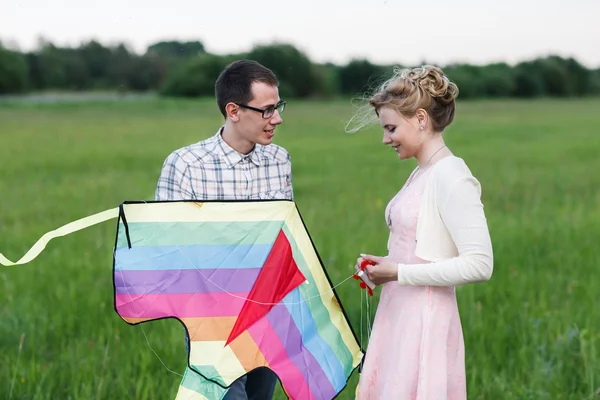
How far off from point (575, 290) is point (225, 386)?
3.64 meters

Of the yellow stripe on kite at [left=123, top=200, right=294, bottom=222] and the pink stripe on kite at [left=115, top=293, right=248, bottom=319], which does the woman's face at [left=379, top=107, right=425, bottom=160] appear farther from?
the pink stripe on kite at [left=115, top=293, right=248, bottom=319]

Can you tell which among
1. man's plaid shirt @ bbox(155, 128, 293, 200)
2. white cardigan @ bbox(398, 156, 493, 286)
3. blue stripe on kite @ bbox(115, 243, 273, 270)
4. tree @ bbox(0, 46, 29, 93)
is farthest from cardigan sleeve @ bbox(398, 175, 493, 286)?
tree @ bbox(0, 46, 29, 93)

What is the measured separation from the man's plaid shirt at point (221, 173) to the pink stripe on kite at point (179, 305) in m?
0.37

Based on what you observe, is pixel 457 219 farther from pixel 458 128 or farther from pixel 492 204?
pixel 458 128

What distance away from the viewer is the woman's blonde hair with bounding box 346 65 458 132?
2.50m

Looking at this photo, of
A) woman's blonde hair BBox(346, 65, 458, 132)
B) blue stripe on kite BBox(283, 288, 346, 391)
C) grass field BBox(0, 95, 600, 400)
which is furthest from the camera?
grass field BBox(0, 95, 600, 400)

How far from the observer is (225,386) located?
2.61 meters

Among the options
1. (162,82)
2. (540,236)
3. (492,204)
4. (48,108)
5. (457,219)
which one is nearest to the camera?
(457,219)

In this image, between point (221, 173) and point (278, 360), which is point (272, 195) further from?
point (278, 360)

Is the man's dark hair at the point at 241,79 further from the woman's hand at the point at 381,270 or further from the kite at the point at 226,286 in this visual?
the woman's hand at the point at 381,270

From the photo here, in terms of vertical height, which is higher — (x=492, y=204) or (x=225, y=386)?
(x=225, y=386)

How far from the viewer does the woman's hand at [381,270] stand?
2505mm

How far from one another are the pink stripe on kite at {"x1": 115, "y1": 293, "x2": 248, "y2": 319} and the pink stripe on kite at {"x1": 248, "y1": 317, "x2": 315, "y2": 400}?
10 centimetres

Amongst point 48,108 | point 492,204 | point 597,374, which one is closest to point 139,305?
point 597,374
